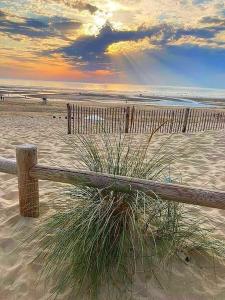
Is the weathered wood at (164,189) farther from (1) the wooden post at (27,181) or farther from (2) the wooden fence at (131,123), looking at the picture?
(2) the wooden fence at (131,123)

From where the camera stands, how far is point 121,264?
8.85 ft

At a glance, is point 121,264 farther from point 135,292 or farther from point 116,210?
point 116,210

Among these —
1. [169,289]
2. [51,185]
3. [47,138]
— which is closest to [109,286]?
[169,289]

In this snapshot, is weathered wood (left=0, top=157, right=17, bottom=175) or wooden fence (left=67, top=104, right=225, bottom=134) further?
wooden fence (left=67, top=104, right=225, bottom=134)

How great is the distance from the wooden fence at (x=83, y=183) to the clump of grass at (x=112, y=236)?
0.27 feet

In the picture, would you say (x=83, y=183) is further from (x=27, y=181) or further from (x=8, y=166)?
(x=8, y=166)

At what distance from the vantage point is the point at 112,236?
2719 mm

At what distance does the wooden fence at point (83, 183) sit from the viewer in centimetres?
→ 267

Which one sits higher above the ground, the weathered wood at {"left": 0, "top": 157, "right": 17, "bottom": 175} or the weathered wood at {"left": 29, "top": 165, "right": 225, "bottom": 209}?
the weathered wood at {"left": 29, "top": 165, "right": 225, "bottom": 209}

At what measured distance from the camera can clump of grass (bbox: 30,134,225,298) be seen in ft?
8.46

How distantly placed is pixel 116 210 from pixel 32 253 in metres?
1.04

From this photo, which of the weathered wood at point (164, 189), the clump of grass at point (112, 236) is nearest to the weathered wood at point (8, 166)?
the clump of grass at point (112, 236)

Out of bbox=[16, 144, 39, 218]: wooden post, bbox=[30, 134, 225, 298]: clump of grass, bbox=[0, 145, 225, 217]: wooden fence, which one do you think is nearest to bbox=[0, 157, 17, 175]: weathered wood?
bbox=[0, 145, 225, 217]: wooden fence

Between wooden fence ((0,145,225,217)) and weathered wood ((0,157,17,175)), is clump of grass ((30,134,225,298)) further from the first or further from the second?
weathered wood ((0,157,17,175))
